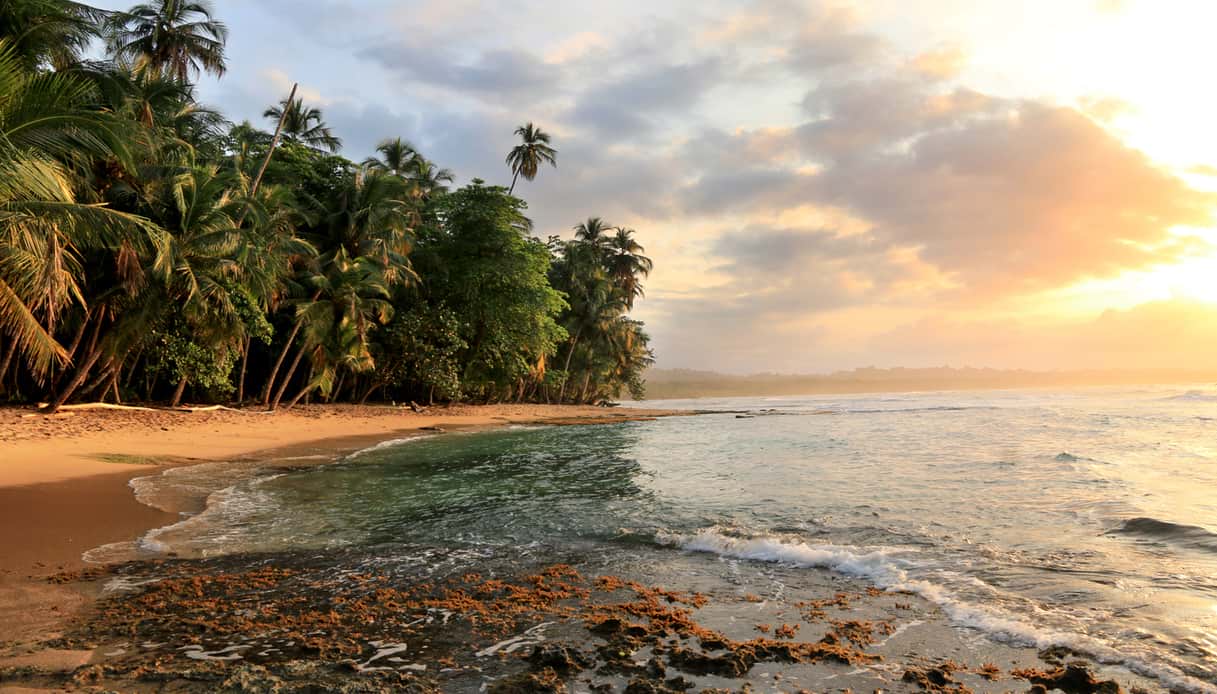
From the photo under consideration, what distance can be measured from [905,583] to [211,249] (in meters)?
19.6

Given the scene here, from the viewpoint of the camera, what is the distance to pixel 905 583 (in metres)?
5.99

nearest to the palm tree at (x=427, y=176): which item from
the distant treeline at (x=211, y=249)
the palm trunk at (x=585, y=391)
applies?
the distant treeline at (x=211, y=249)

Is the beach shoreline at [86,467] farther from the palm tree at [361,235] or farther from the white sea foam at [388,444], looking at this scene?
the palm tree at [361,235]

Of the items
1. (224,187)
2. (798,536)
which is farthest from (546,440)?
(798,536)

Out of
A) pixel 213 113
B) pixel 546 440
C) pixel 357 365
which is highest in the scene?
pixel 213 113

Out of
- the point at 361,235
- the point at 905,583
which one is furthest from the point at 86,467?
the point at 361,235

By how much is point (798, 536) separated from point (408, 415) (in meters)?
26.4

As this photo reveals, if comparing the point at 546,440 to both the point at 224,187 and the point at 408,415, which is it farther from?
the point at 224,187

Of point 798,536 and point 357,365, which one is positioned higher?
point 357,365

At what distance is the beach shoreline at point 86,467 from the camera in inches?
192

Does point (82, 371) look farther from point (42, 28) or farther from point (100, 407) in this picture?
point (42, 28)

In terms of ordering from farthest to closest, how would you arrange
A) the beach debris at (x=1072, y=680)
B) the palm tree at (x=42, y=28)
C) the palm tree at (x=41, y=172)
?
the palm tree at (x=42, y=28)
the palm tree at (x=41, y=172)
the beach debris at (x=1072, y=680)

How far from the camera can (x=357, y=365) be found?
28297 millimetres

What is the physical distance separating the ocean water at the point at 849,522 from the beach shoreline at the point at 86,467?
2.59ft
